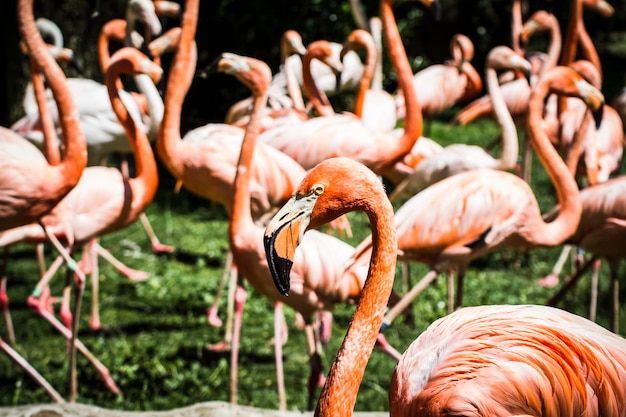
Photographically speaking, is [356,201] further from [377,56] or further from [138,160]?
[377,56]

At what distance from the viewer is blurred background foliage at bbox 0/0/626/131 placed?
7.04 metres

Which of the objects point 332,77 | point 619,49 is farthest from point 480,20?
point 332,77

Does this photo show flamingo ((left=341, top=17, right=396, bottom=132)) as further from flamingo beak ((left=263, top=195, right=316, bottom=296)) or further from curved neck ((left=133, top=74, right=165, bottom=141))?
flamingo beak ((left=263, top=195, right=316, bottom=296))

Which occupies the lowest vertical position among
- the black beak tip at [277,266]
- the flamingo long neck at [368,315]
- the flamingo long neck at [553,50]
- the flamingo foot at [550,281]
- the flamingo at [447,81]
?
the flamingo foot at [550,281]

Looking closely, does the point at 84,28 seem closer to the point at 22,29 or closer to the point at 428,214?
the point at 22,29

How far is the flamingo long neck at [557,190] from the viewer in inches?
154

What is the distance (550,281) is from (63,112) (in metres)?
3.41

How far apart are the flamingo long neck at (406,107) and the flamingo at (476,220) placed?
2.87ft

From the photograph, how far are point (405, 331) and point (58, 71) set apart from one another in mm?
2307

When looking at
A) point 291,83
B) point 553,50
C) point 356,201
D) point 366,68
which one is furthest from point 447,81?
point 356,201

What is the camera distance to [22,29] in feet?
12.7

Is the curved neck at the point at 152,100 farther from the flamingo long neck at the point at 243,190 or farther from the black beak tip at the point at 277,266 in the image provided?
the black beak tip at the point at 277,266

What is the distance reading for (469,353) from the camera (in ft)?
7.23

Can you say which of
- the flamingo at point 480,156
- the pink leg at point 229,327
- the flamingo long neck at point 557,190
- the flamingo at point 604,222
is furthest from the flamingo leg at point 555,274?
the pink leg at point 229,327
